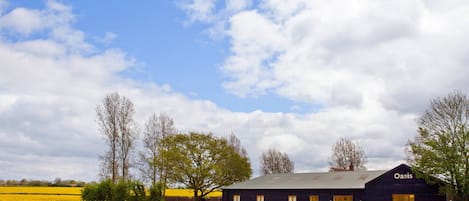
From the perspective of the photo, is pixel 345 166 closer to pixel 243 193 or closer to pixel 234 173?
pixel 234 173

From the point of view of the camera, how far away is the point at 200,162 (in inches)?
2601

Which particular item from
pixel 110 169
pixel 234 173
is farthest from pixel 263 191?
pixel 110 169

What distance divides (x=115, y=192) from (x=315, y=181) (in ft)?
79.2

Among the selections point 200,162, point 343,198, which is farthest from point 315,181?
point 200,162

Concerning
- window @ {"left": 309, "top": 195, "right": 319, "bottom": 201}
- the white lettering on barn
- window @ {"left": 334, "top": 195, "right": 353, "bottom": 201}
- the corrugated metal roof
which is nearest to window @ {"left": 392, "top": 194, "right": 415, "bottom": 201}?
the white lettering on barn

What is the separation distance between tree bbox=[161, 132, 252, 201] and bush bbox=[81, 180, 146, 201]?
74.1 ft

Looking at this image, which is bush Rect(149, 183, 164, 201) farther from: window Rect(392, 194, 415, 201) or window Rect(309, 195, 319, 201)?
window Rect(392, 194, 415, 201)

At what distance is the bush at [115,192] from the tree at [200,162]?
22585 mm

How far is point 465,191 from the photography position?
43.6 m

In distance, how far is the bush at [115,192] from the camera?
37.3m

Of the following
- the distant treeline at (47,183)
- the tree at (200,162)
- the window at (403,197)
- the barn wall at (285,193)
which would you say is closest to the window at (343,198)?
the barn wall at (285,193)

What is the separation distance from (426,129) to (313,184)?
13080 millimetres

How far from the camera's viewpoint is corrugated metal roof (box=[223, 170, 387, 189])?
51031mm

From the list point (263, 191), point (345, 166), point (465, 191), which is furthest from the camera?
point (345, 166)
